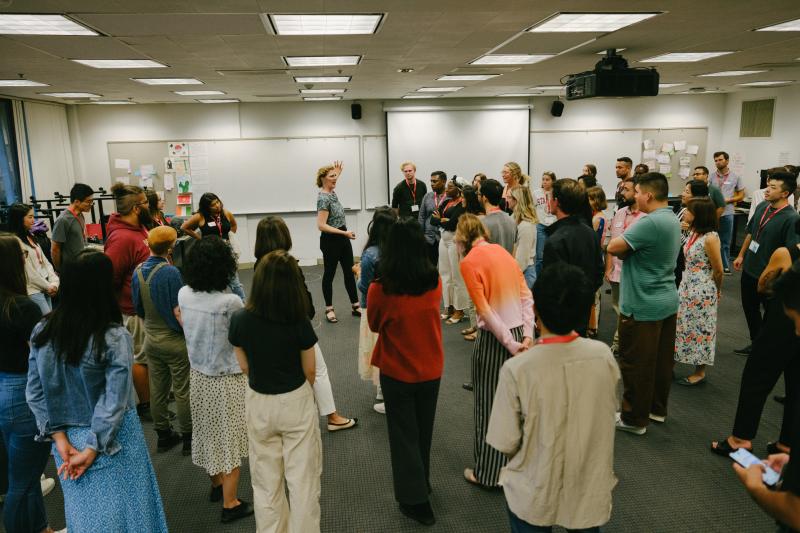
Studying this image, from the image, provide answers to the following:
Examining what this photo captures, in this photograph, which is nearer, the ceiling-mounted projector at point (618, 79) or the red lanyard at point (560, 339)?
the red lanyard at point (560, 339)

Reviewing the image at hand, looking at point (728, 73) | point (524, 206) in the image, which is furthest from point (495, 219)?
point (728, 73)

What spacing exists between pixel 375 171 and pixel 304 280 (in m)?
7.41

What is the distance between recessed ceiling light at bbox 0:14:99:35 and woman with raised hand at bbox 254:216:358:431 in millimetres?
1669

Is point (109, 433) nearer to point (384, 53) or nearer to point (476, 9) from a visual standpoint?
point (476, 9)

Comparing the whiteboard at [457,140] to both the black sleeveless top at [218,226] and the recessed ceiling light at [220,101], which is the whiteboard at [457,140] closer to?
the recessed ceiling light at [220,101]

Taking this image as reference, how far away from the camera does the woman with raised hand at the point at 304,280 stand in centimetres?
288

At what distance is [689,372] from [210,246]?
3.96 metres

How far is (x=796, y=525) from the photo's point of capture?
1.23m

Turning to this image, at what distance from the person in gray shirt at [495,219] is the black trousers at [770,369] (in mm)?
1698

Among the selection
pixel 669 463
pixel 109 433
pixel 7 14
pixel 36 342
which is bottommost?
pixel 669 463

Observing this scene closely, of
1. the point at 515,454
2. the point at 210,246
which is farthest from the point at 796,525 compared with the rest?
the point at 210,246

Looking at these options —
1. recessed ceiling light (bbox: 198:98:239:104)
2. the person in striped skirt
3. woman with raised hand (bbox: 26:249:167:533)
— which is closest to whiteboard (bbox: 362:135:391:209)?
recessed ceiling light (bbox: 198:98:239:104)

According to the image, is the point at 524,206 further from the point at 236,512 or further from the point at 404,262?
the point at 236,512

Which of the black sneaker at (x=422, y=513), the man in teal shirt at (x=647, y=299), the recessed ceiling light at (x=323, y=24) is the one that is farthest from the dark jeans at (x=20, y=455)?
the man in teal shirt at (x=647, y=299)
